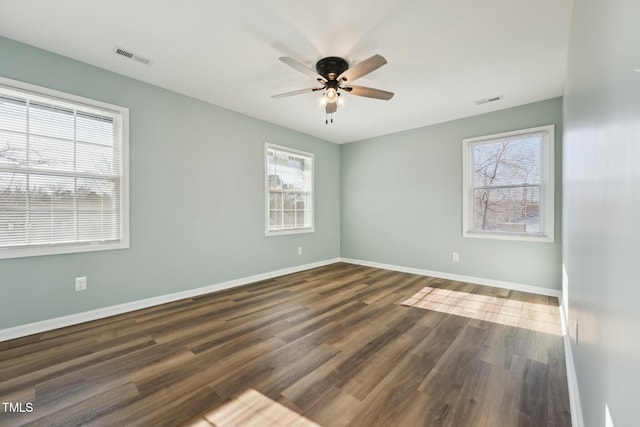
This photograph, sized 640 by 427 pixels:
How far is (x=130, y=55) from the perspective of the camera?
2.60 m

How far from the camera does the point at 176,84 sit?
3.19 metres

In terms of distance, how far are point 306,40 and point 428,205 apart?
133 inches

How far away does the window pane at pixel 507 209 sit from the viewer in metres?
3.69

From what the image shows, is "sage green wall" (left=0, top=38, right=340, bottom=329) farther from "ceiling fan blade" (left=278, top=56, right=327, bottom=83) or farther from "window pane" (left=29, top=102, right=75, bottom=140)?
"ceiling fan blade" (left=278, top=56, right=327, bottom=83)

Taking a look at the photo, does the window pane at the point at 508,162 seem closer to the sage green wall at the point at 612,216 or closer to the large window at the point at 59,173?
the sage green wall at the point at 612,216

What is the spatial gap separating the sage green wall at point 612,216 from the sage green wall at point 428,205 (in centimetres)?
288

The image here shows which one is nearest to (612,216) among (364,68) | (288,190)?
(364,68)

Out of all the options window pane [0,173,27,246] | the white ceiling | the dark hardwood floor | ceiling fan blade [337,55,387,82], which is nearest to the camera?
the dark hardwood floor

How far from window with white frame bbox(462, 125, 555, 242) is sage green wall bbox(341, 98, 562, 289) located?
0.33 ft

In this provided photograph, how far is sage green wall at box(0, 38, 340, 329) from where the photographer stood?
249cm

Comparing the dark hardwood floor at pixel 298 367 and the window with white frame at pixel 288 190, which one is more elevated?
the window with white frame at pixel 288 190

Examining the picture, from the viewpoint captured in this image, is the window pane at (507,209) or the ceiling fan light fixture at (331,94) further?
the window pane at (507,209)

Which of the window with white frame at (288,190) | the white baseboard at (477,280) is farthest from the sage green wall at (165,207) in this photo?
the white baseboard at (477,280)

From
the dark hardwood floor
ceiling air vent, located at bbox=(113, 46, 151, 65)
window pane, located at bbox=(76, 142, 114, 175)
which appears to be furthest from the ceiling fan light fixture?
window pane, located at bbox=(76, 142, 114, 175)
